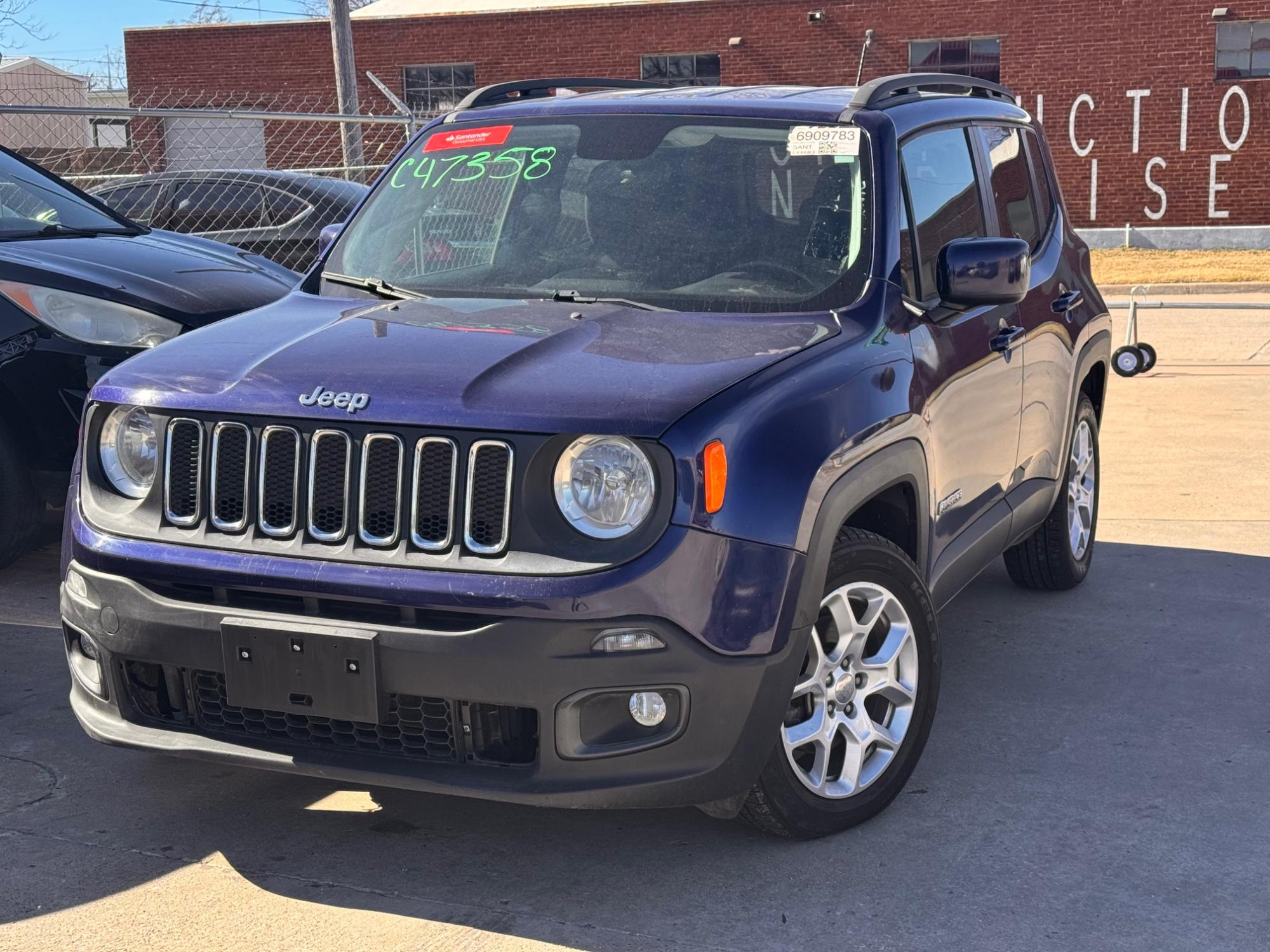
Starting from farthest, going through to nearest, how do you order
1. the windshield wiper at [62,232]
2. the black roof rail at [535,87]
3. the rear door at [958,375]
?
the windshield wiper at [62,232], the black roof rail at [535,87], the rear door at [958,375]

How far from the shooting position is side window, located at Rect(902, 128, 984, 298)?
450cm

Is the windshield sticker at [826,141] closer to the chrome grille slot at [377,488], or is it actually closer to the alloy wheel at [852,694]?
the alloy wheel at [852,694]

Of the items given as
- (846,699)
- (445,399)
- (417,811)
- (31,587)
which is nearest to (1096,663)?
(846,699)

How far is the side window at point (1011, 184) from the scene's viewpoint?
17.6ft

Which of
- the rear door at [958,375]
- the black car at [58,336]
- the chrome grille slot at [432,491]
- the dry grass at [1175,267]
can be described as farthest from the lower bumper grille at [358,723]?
the dry grass at [1175,267]

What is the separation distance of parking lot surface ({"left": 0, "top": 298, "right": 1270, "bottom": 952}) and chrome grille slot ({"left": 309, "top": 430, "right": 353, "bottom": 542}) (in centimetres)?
87

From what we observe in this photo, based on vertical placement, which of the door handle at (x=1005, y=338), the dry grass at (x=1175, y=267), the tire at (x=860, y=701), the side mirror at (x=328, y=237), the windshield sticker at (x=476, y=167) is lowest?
the dry grass at (x=1175, y=267)

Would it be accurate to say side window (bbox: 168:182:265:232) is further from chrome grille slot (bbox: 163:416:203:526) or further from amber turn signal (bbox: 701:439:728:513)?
amber turn signal (bbox: 701:439:728:513)

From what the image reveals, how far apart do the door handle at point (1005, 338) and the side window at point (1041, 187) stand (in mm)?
878

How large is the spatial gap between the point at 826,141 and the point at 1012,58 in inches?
952

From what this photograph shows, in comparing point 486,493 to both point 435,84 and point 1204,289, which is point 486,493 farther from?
point 435,84

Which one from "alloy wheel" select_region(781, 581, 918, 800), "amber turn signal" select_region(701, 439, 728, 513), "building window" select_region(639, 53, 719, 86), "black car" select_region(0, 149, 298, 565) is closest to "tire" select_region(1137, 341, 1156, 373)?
"black car" select_region(0, 149, 298, 565)

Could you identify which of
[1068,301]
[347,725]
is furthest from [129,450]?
[1068,301]

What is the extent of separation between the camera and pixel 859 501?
3.72 metres
